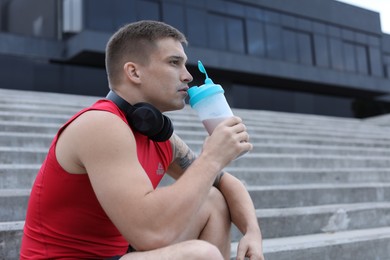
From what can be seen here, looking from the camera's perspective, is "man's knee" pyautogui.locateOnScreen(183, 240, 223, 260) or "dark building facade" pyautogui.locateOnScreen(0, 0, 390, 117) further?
"dark building facade" pyautogui.locateOnScreen(0, 0, 390, 117)

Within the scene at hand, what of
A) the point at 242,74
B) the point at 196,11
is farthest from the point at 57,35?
the point at 242,74

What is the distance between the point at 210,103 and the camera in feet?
5.64

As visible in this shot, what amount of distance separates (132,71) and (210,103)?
340 mm

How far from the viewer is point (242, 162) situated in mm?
4676

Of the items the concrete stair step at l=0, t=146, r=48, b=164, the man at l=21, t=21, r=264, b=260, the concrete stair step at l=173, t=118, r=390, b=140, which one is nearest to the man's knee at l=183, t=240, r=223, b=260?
the man at l=21, t=21, r=264, b=260

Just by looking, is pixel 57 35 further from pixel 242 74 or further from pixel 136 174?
pixel 136 174

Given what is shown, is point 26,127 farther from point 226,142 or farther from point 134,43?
point 226,142

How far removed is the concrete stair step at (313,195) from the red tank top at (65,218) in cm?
201

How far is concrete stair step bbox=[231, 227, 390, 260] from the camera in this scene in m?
2.65

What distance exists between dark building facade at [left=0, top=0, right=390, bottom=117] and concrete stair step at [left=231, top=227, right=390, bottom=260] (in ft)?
46.7

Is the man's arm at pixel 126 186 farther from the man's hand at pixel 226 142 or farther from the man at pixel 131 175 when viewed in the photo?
the man's hand at pixel 226 142

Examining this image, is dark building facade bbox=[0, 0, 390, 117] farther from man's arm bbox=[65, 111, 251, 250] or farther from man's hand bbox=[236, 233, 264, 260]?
man's arm bbox=[65, 111, 251, 250]

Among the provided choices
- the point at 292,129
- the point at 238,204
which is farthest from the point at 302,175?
the point at 292,129

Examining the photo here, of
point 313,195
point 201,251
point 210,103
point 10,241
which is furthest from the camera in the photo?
point 313,195
